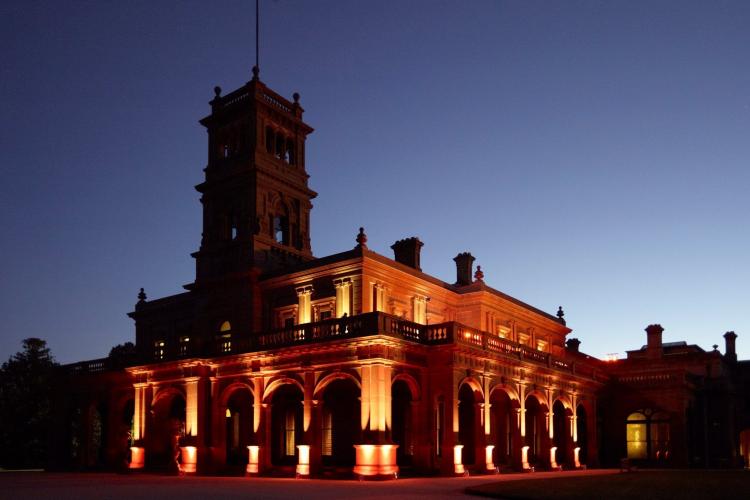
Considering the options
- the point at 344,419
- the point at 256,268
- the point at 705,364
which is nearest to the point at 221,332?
the point at 256,268

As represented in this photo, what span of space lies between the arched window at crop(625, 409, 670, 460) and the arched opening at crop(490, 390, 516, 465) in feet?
38.8

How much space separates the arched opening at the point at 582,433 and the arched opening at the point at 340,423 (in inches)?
703

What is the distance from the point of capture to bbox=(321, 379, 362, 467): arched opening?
129 feet

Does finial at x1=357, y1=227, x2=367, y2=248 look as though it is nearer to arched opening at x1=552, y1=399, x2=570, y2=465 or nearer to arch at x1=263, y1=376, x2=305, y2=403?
arch at x1=263, y1=376, x2=305, y2=403

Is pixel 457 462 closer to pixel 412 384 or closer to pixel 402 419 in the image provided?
pixel 412 384

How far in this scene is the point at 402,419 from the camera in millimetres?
39844

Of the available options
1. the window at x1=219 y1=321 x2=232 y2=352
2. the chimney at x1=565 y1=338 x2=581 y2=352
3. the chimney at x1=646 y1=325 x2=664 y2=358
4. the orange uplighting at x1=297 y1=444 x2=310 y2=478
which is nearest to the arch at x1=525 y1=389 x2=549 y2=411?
the orange uplighting at x1=297 y1=444 x2=310 y2=478

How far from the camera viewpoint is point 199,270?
48406mm

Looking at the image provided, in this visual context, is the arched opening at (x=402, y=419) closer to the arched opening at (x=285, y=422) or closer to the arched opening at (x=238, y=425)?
the arched opening at (x=285, y=422)

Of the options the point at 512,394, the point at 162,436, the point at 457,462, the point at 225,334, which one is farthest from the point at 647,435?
the point at 162,436

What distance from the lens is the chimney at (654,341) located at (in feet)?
184

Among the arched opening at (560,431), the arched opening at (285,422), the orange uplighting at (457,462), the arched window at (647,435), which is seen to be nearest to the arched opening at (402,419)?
the orange uplighting at (457,462)

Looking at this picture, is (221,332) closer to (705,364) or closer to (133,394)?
(133,394)

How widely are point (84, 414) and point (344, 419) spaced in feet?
64.8
